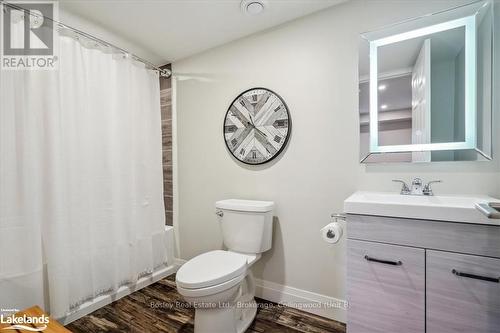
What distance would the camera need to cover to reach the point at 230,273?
1.38 m

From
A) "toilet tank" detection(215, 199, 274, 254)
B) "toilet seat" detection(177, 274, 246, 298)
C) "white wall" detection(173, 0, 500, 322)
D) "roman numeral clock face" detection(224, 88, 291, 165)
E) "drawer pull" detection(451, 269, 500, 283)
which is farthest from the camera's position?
"roman numeral clock face" detection(224, 88, 291, 165)

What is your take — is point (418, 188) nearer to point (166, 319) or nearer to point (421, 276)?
point (421, 276)

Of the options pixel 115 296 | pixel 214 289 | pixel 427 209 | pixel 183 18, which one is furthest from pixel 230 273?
pixel 183 18

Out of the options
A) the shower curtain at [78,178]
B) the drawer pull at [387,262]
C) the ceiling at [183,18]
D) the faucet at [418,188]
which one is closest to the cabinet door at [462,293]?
the drawer pull at [387,262]

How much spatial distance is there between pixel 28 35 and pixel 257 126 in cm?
160

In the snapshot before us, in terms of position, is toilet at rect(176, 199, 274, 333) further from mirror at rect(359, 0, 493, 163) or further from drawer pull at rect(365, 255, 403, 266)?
mirror at rect(359, 0, 493, 163)

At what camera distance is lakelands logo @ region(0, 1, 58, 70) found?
138 centimetres

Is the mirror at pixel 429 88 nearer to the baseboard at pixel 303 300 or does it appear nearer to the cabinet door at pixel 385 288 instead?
the cabinet door at pixel 385 288

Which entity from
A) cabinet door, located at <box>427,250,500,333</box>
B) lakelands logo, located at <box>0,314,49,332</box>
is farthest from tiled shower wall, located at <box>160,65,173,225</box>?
cabinet door, located at <box>427,250,500,333</box>

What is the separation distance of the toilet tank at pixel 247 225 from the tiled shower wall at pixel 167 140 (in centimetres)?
93

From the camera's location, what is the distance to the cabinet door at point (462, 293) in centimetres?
98

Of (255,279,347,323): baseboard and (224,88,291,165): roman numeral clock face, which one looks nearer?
(255,279,347,323): baseboard

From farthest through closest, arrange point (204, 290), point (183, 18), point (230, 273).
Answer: point (183, 18)
point (230, 273)
point (204, 290)

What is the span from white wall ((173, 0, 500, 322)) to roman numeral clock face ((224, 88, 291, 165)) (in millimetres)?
73
